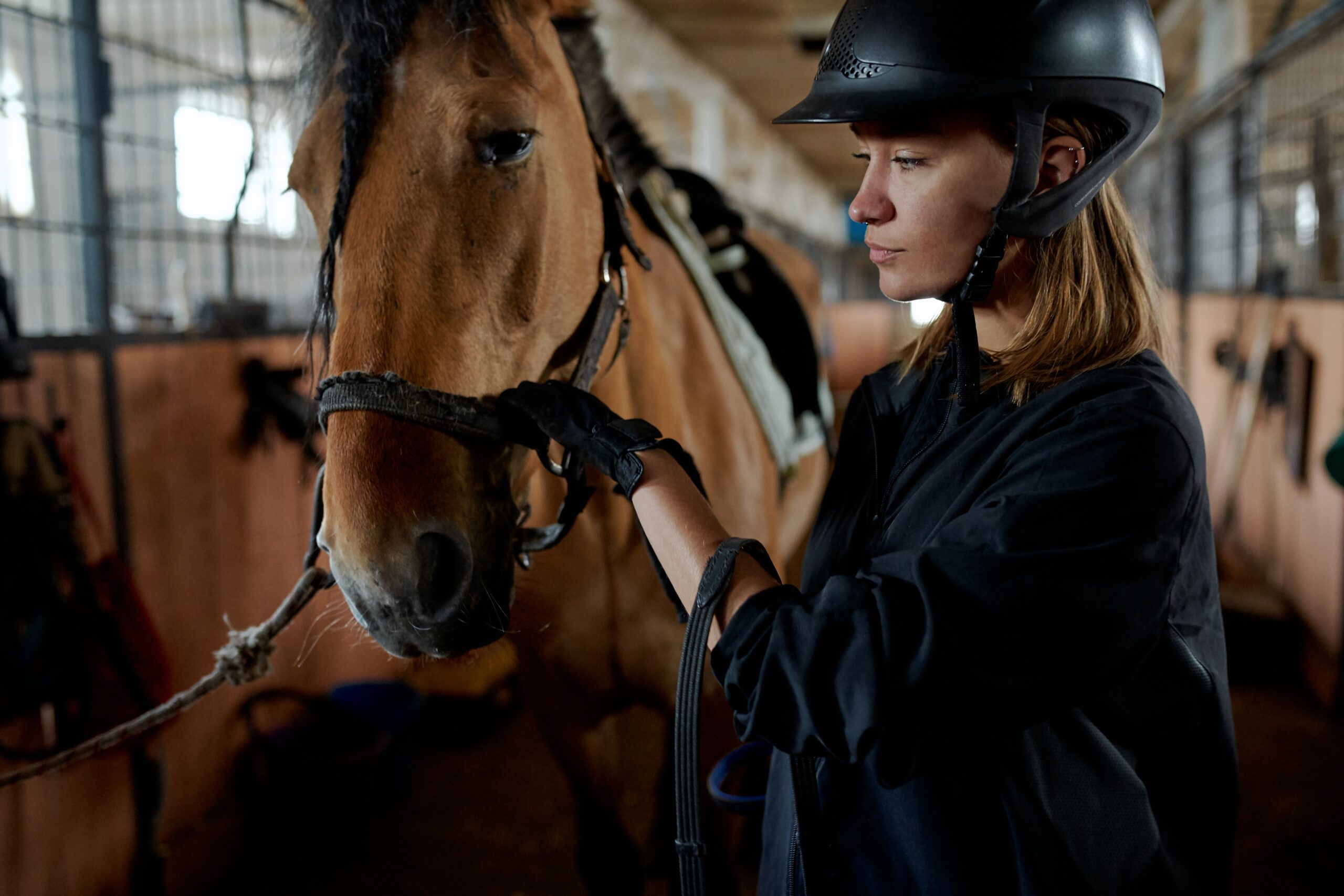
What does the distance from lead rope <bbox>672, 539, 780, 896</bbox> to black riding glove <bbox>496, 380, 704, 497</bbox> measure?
152 mm

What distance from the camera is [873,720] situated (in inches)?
27.1

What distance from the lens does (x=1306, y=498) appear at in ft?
11.4

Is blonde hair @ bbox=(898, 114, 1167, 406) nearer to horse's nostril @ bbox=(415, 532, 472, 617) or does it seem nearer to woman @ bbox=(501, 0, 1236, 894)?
woman @ bbox=(501, 0, 1236, 894)

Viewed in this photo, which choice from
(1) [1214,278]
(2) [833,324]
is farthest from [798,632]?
(2) [833,324]

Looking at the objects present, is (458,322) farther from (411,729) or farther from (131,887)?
(411,729)

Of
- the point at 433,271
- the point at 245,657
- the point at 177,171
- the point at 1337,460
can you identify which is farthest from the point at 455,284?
the point at 177,171

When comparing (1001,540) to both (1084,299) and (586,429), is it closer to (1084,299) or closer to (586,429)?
(1084,299)

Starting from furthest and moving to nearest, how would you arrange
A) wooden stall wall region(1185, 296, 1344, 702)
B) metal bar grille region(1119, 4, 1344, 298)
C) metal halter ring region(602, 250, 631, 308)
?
1. metal bar grille region(1119, 4, 1344, 298)
2. wooden stall wall region(1185, 296, 1344, 702)
3. metal halter ring region(602, 250, 631, 308)

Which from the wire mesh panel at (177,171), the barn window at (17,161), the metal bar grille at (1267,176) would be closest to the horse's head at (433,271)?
the wire mesh panel at (177,171)

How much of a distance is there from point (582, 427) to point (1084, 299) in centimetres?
55

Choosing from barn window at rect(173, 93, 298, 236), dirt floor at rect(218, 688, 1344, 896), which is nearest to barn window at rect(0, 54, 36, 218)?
barn window at rect(173, 93, 298, 236)

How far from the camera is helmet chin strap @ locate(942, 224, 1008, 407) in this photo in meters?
0.87

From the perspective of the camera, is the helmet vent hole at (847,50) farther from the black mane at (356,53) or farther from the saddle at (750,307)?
the saddle at (750,307)

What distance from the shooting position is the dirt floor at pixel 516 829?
2.40m
